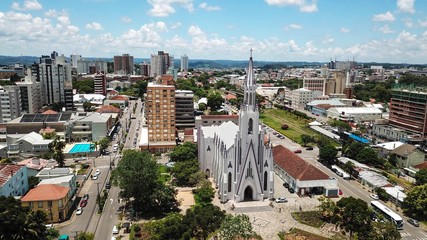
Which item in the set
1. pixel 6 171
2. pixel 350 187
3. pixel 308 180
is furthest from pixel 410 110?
pixel 6 171

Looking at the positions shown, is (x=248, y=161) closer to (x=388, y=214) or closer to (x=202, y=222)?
(x=202, y=222)

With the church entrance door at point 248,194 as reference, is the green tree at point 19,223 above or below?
above

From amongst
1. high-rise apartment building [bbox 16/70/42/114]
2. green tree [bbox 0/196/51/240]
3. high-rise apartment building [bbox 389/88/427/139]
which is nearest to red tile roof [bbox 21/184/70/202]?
green tree [bbox 0/196/51/240]

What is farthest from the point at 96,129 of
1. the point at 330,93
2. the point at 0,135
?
the point at 330,93

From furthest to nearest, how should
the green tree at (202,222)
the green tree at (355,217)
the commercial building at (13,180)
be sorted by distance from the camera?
the commercial building at (13,180), the green tree at (202,222), the green tree at (355,217)

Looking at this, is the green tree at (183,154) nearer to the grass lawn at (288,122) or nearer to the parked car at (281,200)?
the parked car at (281,200)

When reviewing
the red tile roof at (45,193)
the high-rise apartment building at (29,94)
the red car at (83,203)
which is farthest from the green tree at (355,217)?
the high-rise apartment building at (29,94)

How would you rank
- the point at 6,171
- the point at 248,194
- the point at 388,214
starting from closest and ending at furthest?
1. the point at 388,214
2. the point at 6,171
3. the point at 248,194
